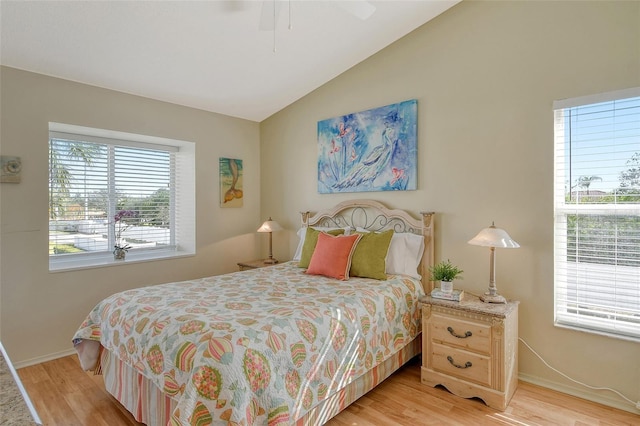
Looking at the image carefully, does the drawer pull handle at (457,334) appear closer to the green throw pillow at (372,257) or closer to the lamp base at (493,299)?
the lamp base at (493,299)

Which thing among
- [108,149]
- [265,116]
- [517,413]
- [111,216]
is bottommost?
[517,413]

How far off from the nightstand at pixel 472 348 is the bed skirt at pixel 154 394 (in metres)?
0.38

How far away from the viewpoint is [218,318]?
194 cm

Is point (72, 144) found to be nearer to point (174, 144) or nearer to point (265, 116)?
point (174, 144)

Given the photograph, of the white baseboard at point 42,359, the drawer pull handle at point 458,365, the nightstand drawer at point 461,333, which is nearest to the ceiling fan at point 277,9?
the nightstand drawer at point 461,333

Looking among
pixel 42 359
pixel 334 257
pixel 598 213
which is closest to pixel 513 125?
pixel 598 213

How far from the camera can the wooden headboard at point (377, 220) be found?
10.4 feet

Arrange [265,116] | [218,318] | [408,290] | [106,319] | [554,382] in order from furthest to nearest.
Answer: [265,116] → [408,290] → [554,382] → [106,319] → [218,318]

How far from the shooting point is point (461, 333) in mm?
2514

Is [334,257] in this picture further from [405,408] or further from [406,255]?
[405,408]

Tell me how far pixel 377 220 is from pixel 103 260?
290 centimetres

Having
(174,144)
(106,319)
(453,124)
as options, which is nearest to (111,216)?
(174,144)

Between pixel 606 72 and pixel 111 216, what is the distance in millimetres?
4596

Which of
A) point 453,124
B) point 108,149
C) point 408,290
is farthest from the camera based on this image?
point 108,149
